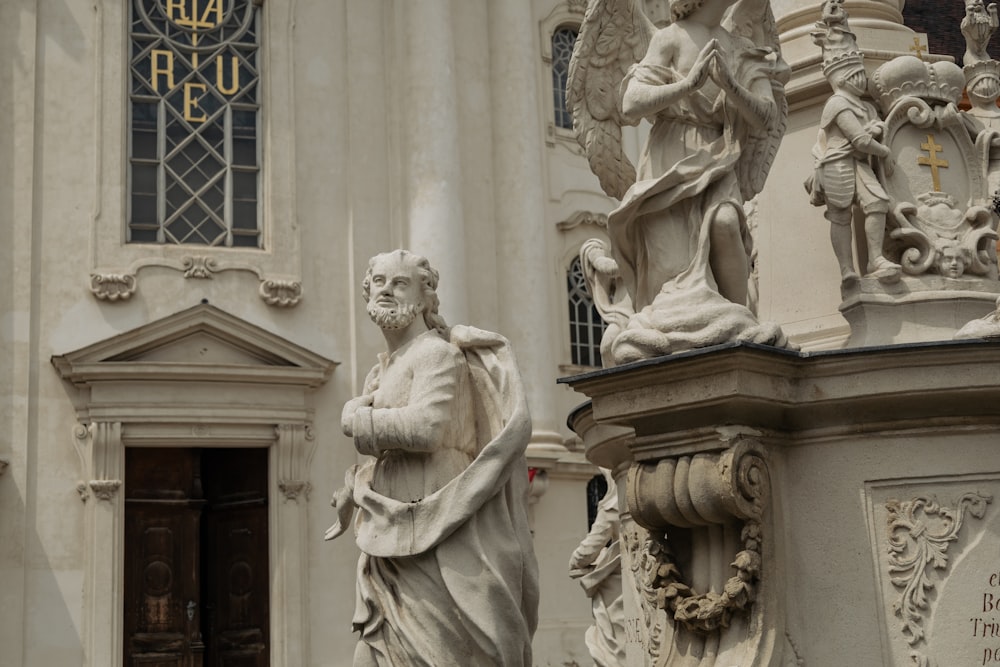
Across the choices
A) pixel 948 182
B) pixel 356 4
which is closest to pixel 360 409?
pixel 948 182

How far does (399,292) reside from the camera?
21.1 feet

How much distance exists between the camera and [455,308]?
67.4 ft

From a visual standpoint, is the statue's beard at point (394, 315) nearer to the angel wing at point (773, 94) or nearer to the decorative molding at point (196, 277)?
the angel wing at point (773, 94)

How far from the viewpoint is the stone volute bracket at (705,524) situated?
5891 mm


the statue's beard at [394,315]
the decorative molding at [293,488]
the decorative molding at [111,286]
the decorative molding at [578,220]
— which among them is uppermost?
the decorative molding at [578,220]

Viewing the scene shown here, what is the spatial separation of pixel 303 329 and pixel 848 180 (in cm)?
1370

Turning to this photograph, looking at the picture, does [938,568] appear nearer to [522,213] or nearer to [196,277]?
[196,277]

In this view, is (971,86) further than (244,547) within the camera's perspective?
No

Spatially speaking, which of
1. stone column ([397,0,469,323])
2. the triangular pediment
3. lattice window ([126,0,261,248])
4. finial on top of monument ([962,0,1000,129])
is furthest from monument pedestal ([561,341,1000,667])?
lattice window ([126,0,261,248])

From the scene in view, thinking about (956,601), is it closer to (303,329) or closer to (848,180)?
(848,180)

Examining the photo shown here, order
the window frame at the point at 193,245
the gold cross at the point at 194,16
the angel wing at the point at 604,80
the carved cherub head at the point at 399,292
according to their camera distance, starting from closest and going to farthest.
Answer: the carved cherub head at the point at 399,292
the angel wing at the point at 604,80
the window frame at the point at 193,245
the gold cross at the point at 194,16

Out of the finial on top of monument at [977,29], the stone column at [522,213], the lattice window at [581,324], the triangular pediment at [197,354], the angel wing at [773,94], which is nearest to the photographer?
the angel wing at [773,94]

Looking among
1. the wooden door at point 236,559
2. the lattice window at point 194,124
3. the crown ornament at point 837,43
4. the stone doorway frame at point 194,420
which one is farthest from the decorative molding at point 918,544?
the lattice window at point 194,124

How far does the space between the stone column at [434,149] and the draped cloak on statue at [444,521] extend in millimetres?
14069
